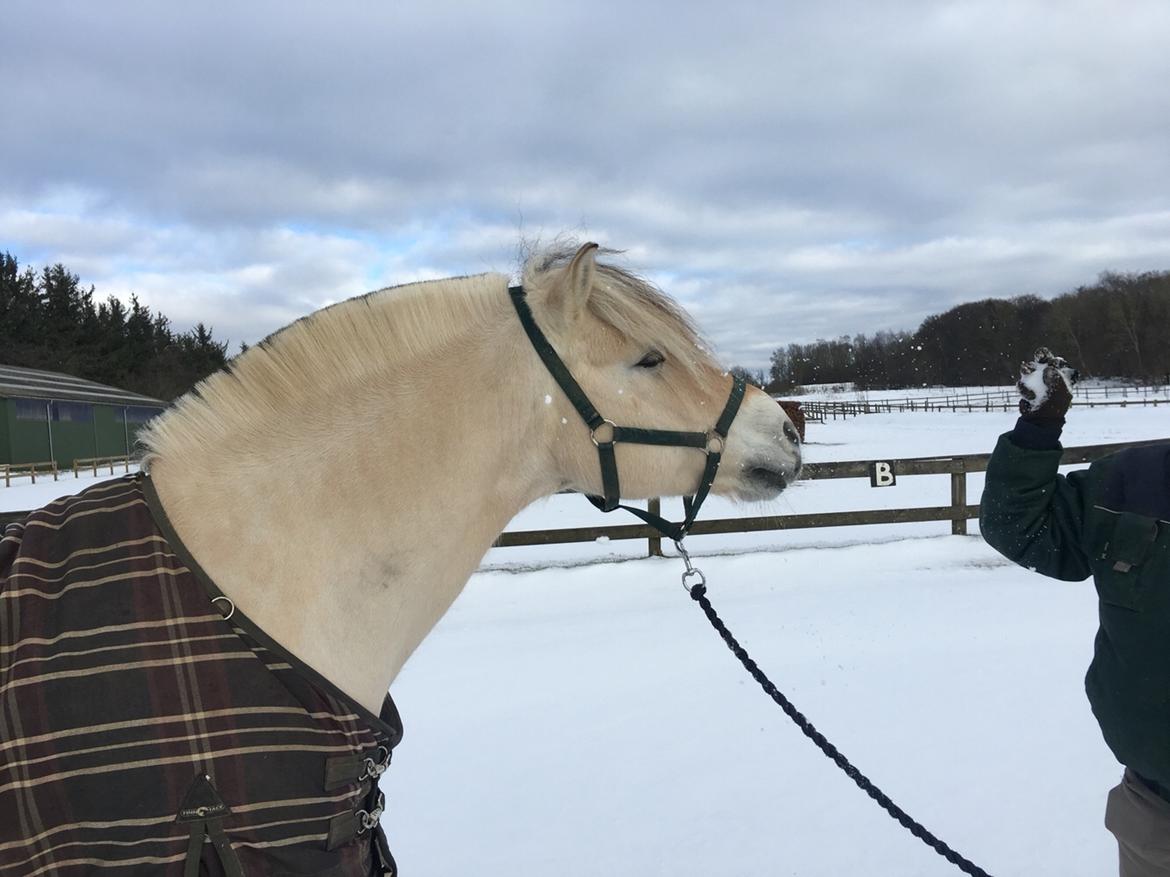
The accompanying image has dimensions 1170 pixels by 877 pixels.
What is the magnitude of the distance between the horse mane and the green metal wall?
2942 cm

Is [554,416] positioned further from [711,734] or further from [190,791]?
[711,734]

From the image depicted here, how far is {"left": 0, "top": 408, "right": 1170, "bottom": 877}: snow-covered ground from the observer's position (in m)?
2.93

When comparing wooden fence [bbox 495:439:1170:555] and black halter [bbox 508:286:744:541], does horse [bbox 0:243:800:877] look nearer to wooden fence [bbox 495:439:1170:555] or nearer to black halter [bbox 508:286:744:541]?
black halter [bbox 508:286:744:541]

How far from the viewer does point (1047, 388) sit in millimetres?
2041

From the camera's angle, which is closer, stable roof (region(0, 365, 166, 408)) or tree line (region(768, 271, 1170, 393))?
stable roof (region(0, 365, 166, 408))

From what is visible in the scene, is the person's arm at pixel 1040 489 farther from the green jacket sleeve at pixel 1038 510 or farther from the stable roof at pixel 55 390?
the stable roof at pixel 55 390

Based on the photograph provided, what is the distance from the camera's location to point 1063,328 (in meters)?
75.6

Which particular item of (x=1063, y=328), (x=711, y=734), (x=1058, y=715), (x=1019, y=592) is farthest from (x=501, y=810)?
(x=1063, y=328)

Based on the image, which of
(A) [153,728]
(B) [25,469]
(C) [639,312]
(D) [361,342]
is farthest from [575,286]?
(B) [25,469]

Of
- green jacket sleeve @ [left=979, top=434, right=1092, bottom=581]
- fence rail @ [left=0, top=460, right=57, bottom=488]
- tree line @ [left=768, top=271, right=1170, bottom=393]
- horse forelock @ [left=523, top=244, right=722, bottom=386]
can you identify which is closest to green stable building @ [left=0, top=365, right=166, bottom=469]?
fence rail @ [left=0, top=460, right=57, bottom=488]

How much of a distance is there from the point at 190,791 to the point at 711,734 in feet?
9.98

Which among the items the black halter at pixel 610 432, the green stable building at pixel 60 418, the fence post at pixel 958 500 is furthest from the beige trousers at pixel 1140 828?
the green stable building at pixel 60 418

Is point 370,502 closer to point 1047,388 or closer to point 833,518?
point 1047,388

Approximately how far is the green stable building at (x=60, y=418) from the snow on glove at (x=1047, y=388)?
97.8ft
